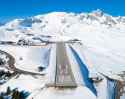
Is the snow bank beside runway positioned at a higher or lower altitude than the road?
higher

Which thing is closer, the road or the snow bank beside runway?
the road

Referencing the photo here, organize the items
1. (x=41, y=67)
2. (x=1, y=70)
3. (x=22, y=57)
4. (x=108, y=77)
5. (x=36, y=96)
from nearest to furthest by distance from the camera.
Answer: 1. (x=36, y=96)
2. (x=108, y=77)
3. (x=1, y=70)
4. (x=41, y=67)
5. (x=22, y=57)

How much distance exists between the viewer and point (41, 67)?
85125 mm

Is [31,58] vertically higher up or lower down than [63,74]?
higher up

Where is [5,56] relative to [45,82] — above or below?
above

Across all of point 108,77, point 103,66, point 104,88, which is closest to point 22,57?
point 103,66

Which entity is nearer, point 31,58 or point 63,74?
point 63,74

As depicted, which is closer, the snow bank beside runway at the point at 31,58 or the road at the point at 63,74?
the road at the point at 63,74

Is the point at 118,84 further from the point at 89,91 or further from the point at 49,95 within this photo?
the point at 49,95

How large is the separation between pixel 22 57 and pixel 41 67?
70.5 ft

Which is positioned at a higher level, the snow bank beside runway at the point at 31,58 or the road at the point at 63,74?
the snow bank beside runway at the point at 31,58

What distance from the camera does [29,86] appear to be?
64062mm

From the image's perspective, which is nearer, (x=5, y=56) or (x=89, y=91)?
(x=89, y=91)

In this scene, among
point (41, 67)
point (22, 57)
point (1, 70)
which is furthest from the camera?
point (22, 57)
